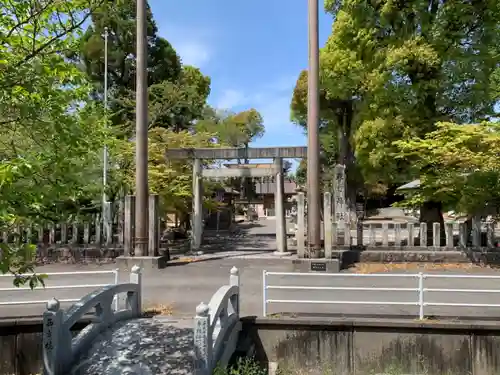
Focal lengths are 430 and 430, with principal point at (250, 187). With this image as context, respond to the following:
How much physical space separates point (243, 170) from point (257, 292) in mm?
7247

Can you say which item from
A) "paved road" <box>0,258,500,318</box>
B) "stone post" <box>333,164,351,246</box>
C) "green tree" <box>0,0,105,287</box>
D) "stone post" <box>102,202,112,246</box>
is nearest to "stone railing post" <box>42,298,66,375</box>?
"green tree" <box>0,0,105,287</box>

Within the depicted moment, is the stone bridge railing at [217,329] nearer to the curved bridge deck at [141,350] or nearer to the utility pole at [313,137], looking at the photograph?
the curved bridge deck at [141,350]

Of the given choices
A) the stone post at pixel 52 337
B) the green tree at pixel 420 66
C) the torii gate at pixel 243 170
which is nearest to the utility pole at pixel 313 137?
the torii gate at pixel 243 170

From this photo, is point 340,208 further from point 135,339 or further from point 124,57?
point 124,57

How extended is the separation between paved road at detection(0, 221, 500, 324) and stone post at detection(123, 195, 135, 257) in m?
0.67

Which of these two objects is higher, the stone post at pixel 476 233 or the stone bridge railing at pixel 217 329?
the stone post at pixel 476 233

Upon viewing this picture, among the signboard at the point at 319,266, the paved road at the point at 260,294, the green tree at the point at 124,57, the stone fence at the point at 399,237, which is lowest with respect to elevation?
the paved road at the point at 260,294

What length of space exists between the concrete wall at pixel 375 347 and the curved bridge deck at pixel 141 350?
1.34m

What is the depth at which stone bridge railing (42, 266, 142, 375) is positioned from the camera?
5.13 metres

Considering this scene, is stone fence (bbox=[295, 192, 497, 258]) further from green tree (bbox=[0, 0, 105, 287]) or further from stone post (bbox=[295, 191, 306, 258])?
green tree (bbox=[0, 0, 105, 287])

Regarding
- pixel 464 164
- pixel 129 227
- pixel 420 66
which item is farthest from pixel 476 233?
pixel 129 227

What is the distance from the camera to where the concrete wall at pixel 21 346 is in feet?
22.0

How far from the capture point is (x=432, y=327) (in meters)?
6.61

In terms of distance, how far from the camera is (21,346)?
22.1 ft
